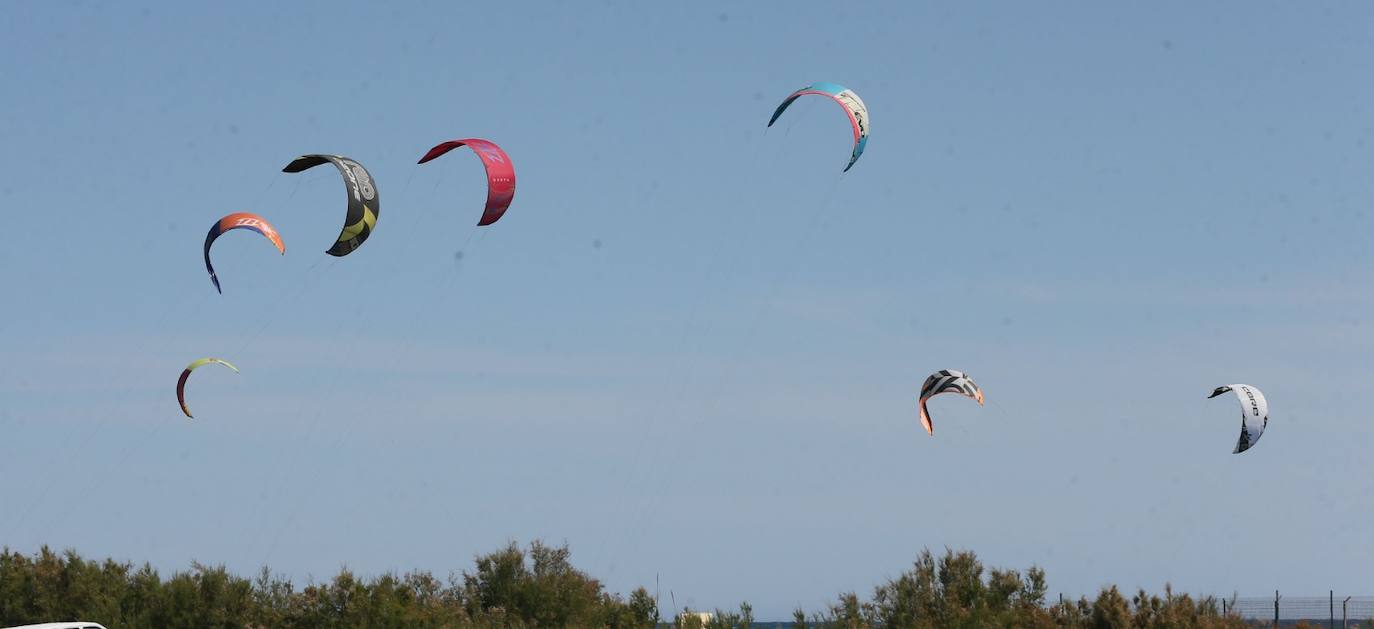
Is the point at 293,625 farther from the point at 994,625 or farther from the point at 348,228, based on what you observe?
the point at 994,625

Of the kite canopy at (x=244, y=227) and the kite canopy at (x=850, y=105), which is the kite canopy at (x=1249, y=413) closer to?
the kite canopy at (x=850, y=105)

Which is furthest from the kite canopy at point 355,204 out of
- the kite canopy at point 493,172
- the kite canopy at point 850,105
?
the kite canopy at point 850,105

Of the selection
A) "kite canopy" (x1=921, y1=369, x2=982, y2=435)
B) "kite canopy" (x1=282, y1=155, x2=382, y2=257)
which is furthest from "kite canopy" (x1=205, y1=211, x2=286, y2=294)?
"kite canopy" (x1=921, y1=369, x2=982, y2=435)

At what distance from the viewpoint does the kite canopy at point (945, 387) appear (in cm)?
4189

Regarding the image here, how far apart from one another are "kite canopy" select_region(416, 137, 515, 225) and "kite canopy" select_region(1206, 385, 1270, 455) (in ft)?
55.4

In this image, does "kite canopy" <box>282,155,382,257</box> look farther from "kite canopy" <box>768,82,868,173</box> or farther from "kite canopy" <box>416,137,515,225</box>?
"kite canopy" <box>768,82,868,173</box>

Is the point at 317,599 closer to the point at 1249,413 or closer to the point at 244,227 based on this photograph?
the point at 244,227

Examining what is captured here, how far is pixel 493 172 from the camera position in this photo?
35.3 metres

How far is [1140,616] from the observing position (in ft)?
99.0

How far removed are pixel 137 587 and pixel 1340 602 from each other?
107 feet

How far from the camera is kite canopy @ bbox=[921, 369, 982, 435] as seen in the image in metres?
41.9

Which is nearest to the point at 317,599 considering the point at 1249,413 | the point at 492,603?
the point at 492,603

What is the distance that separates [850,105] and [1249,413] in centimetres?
1263

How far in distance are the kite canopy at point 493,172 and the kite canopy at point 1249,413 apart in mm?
16879
